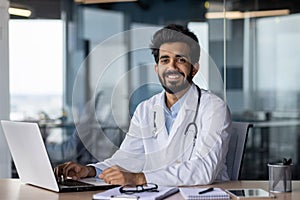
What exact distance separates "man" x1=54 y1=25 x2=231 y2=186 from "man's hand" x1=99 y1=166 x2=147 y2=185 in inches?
2.1

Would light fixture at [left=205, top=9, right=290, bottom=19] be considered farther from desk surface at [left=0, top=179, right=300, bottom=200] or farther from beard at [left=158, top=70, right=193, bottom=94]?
desk surface at [left=0, top=179, right=300, bottom=200]

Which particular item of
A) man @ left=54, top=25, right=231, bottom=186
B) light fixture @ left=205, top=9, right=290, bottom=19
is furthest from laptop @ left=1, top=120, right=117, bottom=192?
light fixture @ left=205, top=9, right=290, bottom=19

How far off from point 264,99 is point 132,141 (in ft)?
12.4

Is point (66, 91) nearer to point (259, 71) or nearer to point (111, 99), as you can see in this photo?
point (259, 71)

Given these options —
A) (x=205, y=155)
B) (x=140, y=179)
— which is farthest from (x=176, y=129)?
(x=140, y=179)

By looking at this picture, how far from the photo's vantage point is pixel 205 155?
2.59 m

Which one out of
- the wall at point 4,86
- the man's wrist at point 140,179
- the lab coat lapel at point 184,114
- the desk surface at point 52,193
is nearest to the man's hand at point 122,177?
the man's wrist at point 140,179

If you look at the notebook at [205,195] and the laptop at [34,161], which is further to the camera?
the laptop at [34,161]

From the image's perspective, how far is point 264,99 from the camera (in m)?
6.46

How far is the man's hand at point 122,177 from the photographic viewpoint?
2.41m

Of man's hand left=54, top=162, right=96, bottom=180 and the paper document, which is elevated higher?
man's hand left=54, top=162, right=96, bottom=180

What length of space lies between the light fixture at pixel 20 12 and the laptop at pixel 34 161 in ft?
10.8

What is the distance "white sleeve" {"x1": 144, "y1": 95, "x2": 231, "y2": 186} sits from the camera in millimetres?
2480

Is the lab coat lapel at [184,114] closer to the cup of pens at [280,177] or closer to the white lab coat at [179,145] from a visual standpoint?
the white lab coat at [179,145]
